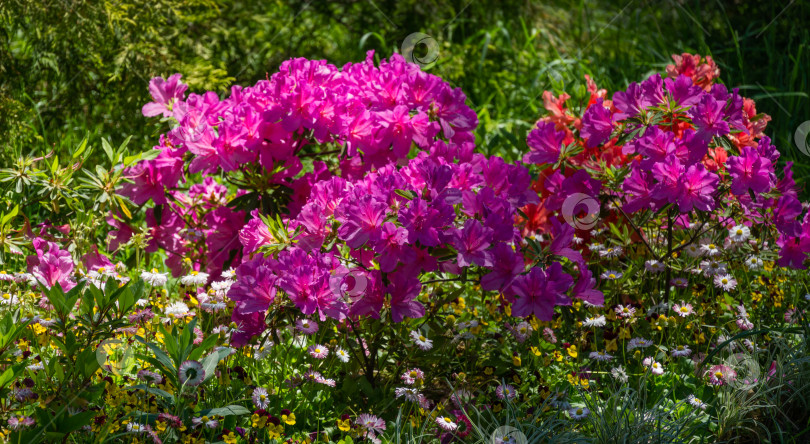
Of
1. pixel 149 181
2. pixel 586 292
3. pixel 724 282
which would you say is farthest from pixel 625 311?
pixel 149 181

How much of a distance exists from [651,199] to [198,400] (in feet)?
5.08

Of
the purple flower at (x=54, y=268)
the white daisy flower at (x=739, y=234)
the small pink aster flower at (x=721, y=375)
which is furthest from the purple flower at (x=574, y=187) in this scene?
the purple flower at (x=54, y=268)

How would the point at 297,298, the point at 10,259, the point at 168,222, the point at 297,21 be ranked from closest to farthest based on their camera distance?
the point at 297,298 → the point at 168,222 → the point at 10,259 → the point at 297,21

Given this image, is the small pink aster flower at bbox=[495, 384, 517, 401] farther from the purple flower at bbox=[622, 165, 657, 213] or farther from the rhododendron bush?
the purple flower at bbox=[622, 165, 657, 213]

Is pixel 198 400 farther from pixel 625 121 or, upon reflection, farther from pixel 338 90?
pixel 625 121

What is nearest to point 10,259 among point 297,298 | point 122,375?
point 122,375

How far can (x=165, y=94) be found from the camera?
2.92m

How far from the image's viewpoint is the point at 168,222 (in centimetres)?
301

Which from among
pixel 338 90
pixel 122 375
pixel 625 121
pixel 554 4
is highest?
pixel 338 90

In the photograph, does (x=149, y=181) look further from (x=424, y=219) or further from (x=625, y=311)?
(x=625, y=311)

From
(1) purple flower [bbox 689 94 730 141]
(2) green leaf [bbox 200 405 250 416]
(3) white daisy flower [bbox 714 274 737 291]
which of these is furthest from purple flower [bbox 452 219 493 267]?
(3) white daisy flower [bbox 714 274 737 291]

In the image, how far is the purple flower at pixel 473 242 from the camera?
6.76 feet

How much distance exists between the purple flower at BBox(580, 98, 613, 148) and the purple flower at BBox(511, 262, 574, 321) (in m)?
0.71

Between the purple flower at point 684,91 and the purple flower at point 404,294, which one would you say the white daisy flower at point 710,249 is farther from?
the purple flower at point 404,294
